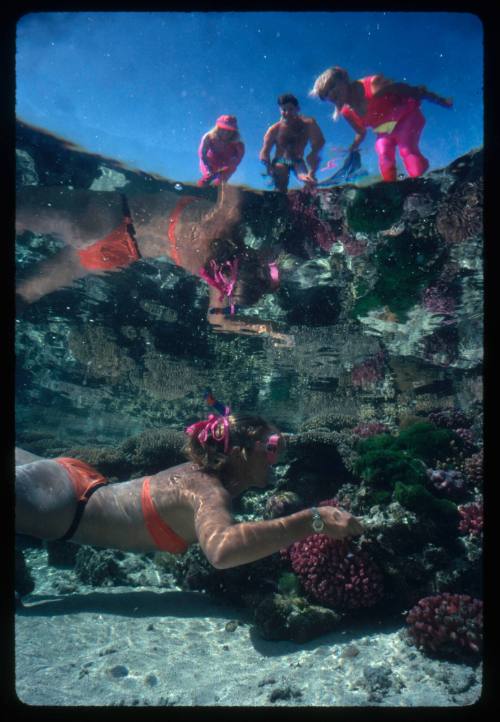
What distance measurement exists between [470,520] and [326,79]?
6705 mm

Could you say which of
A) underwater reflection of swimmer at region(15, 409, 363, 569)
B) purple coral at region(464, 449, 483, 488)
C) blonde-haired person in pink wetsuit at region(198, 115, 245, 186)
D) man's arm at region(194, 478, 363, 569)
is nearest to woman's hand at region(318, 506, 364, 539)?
man's arm at region(194, 478, 363, 569)

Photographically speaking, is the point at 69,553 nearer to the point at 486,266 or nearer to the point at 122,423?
the point at 486,266

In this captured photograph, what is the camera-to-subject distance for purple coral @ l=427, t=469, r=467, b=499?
7074mm

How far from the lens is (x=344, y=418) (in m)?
12.9

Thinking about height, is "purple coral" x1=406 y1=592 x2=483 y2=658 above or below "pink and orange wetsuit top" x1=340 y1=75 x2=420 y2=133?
below

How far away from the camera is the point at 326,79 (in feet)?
17.2

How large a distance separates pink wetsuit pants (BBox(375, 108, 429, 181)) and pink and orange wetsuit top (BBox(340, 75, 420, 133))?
10cm

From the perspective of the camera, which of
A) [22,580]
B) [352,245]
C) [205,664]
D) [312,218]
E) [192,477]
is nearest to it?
[205,664]

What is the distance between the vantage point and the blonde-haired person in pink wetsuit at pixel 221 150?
Answer: 5.88m

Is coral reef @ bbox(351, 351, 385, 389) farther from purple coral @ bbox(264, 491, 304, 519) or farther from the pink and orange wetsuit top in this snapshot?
the pink and orange wetsuit top

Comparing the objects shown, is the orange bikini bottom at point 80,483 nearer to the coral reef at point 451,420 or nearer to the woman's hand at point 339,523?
the woman's hand at point 339,523

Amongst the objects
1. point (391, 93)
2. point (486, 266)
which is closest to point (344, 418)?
point (391, 93)

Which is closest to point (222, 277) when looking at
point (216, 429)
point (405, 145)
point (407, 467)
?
point (405, 145)

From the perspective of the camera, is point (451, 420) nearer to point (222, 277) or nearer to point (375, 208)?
point (375, 208)
